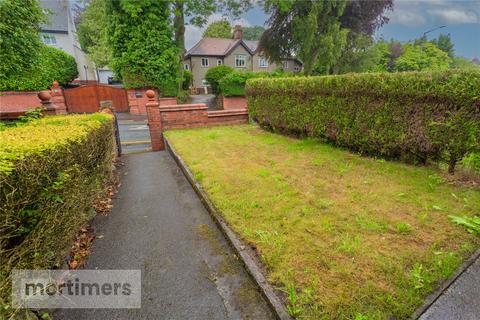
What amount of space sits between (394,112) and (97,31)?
1231 inches

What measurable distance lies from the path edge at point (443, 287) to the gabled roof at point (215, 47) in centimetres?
3439

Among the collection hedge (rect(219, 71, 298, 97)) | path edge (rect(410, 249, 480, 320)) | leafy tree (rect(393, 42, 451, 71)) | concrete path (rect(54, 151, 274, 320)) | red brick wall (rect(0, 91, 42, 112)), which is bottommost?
concrete path (rect(54, 151, 274, 320))

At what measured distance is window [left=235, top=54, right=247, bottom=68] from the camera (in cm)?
3379

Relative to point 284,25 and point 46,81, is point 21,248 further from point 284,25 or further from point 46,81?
point 284,25

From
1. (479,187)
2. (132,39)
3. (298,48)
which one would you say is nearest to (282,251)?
(479,187)

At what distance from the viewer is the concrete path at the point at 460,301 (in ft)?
5.46

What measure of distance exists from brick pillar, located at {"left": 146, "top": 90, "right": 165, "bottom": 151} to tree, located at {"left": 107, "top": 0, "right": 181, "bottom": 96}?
9.16 m

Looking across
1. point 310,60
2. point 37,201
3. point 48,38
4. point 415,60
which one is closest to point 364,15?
point 310,60

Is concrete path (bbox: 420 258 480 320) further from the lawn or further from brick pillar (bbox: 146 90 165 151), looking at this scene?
brick pillar (bbox: 146 90 165 151)

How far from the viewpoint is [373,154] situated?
4.85 meters

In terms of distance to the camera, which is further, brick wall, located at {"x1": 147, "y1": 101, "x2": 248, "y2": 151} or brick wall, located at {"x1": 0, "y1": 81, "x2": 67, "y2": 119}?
brick wall, located at {"x1": 0, "y1": 81, "x2": 67, "y2": 119}

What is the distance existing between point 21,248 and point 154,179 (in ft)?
10.8

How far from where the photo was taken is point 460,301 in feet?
5.82

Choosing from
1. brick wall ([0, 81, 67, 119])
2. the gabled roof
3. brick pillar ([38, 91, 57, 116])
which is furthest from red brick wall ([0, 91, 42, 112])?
the gabled roof
